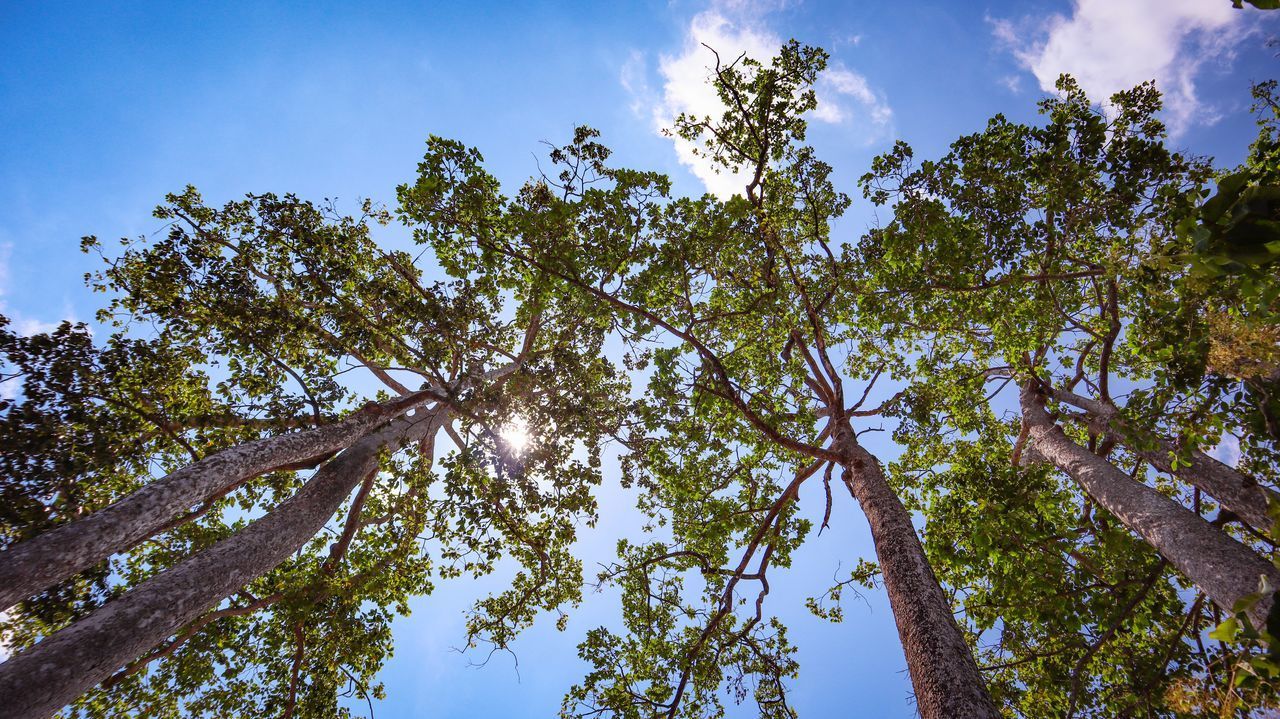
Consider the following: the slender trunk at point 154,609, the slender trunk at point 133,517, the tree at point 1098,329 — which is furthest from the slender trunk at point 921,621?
the slender trunk at point 133,517

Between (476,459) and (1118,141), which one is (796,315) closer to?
(1118,141)

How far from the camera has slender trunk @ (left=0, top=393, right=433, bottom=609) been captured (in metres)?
4.56

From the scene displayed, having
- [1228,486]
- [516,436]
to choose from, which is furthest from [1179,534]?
[516,436]

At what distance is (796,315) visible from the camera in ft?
33.7

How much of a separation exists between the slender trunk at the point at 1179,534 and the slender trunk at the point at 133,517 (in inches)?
405

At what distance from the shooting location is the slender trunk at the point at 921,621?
4.19 m

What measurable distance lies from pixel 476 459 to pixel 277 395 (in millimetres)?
3919

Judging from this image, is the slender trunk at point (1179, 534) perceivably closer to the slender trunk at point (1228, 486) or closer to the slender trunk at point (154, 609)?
the slender trunk at point (1228, 486)

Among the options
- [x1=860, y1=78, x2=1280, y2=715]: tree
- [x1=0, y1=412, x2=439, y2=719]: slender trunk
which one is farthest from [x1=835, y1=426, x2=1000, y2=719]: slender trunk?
[x1=0, y1=412, x2=439, y2=719]: slender trunk

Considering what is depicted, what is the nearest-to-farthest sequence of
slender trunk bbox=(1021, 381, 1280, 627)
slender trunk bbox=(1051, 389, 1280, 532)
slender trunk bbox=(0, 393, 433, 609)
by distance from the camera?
slender trunk bbox=(0, 393, 433, 609) → slender trunk bbox=(1021, 381, 1280, 627) → slender trunk bbox=(1051, 389, 1280, 532)

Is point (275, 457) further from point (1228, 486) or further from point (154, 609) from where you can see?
point (1228, 486)

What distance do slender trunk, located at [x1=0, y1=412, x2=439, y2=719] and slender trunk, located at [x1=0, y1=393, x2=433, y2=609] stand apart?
53 centimetres

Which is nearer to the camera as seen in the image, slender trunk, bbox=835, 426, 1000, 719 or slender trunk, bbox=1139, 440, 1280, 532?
slender trunk, bbox=835, 426, 1000, 719

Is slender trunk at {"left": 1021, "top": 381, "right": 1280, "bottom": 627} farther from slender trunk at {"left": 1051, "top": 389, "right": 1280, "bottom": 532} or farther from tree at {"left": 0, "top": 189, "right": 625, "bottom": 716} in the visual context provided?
tree at {"left": 0, "top": 189, "right": 625, "bottom": 716}
